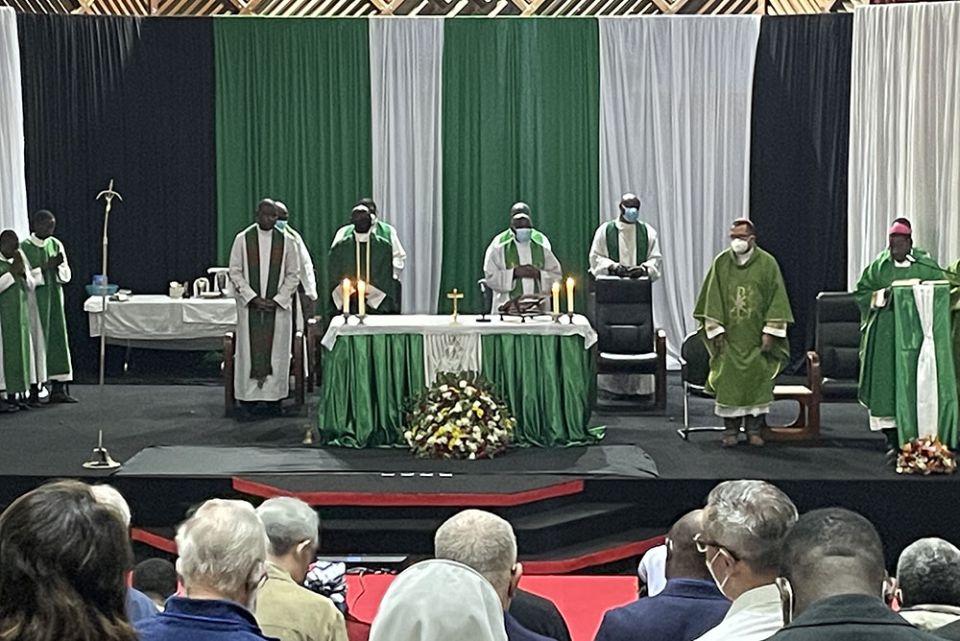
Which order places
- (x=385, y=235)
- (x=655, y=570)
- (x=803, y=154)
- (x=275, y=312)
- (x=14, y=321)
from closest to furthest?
(x=655, y=570) → (x=275, y=312) → (x=14, y=321) → (x=385, y=235) → (x=803, y=154)

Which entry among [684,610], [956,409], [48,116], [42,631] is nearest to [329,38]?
[48,116]

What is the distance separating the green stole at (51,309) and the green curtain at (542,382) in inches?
167

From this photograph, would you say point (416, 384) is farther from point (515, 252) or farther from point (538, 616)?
point (538, 616)

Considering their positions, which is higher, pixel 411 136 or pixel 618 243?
pixel 411 136

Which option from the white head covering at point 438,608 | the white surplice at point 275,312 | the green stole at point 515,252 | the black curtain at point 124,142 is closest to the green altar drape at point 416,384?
the white surplice at point 275,312

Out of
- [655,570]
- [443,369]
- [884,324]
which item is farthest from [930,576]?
[443,369]

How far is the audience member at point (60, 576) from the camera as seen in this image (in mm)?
2373

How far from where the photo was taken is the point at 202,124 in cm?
1388

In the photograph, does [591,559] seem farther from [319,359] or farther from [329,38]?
[329,38]

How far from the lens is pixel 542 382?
9477 millimetres

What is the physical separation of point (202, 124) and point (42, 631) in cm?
1189

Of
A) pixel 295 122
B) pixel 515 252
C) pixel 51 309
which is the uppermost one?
pixel 295 122

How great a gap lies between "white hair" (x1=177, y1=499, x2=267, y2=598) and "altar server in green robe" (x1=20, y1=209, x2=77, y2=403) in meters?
8.92

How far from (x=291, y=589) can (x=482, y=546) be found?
1.94 feet
